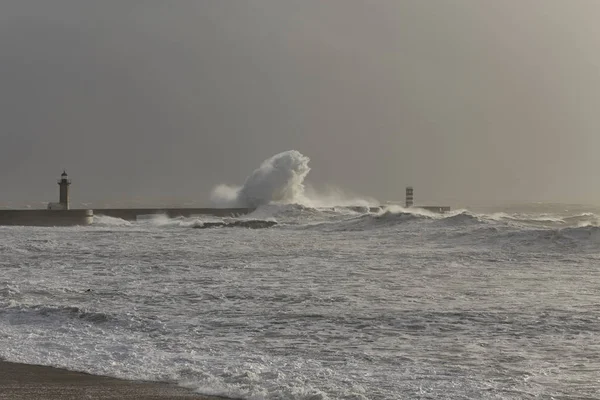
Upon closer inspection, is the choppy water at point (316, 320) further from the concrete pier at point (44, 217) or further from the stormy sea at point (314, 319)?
the concrete pier at point (44, 217)

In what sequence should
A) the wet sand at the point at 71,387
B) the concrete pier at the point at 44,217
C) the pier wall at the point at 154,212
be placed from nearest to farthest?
the wet sand at the point at 71,387 → the concrete pier at the point at 44,217 → the pier wall at the point at 154,212

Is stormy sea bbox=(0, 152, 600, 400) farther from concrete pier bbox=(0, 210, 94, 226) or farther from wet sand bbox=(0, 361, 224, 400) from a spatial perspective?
concrete pier bbox=(0, 210, 94, 226)

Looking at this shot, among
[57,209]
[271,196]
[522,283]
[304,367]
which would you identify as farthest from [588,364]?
[271,196]

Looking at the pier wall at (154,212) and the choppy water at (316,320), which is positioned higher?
the pier wall at (154,212)

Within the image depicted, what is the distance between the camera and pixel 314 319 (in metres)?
7.55

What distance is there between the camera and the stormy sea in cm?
530

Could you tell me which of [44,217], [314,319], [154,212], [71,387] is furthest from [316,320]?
[154,212]

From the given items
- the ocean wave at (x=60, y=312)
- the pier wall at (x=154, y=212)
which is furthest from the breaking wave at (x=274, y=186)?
the ocean wave at (x=60, y=312)

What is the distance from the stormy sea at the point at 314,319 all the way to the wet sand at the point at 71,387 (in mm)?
200

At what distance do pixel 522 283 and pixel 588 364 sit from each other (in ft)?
15.6

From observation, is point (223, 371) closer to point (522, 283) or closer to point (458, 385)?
point (458, 385)

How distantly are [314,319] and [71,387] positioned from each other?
3004mm

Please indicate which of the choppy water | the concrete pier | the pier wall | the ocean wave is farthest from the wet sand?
the pier wall

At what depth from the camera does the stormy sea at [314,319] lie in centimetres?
530
